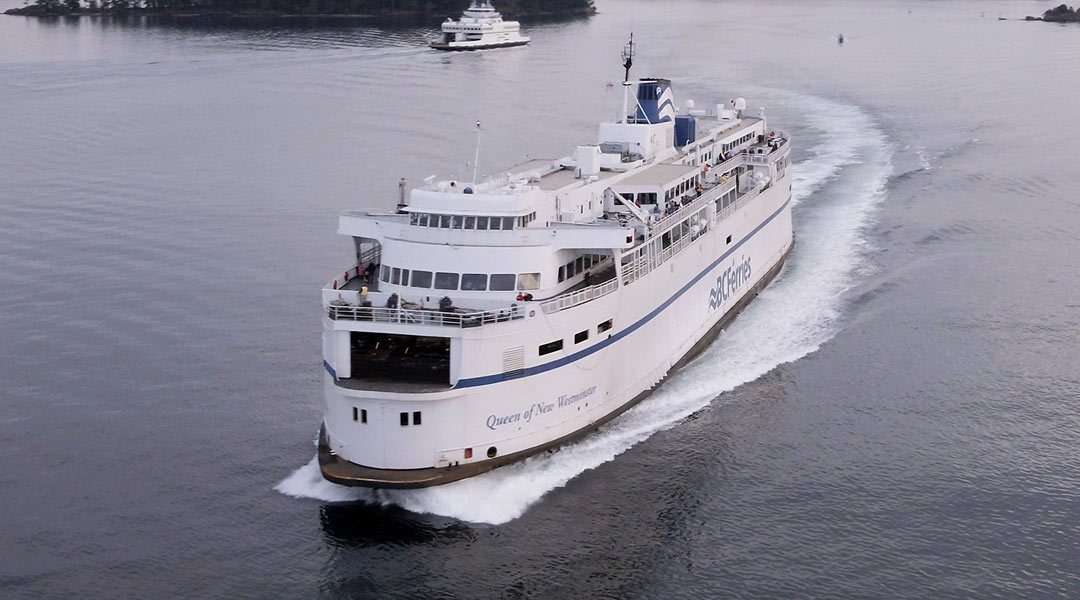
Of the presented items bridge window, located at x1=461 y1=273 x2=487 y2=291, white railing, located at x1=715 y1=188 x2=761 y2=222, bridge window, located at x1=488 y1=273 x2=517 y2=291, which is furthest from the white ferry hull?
white railing, located at x1=715 y1=188 x2=761 y2=222

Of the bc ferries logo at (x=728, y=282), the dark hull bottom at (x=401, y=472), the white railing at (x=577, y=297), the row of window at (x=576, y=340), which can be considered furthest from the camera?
the bc ferries logo at (x=728, y=282)

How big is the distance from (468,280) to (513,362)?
122 inches

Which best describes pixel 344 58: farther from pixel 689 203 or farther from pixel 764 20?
pixel 689 203

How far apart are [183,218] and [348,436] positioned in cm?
2891

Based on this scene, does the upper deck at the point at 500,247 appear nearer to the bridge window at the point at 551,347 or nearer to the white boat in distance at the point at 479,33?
the bridge window at the point at 551,347

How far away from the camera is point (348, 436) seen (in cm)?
2852

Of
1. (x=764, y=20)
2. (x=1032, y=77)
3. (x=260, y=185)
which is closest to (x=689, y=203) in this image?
(x=260, y=185)

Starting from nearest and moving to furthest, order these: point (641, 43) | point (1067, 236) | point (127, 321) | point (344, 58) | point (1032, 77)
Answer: point (127, 321) → point (1067, 236) → point (1032, 77) → point (344, 58) → point (641, 43)

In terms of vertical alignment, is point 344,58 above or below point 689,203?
above

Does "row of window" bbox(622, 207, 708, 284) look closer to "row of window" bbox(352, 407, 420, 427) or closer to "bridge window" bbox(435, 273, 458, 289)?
"bridge window" bbox(435, 273, 458, 289)

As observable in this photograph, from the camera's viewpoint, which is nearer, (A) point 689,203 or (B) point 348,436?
(B) point 348,436

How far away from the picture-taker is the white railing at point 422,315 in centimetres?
2869

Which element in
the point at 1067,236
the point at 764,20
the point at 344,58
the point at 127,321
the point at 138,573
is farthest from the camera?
the point at 764,20

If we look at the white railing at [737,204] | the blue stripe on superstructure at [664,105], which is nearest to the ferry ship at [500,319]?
the white railing at [737,204]
